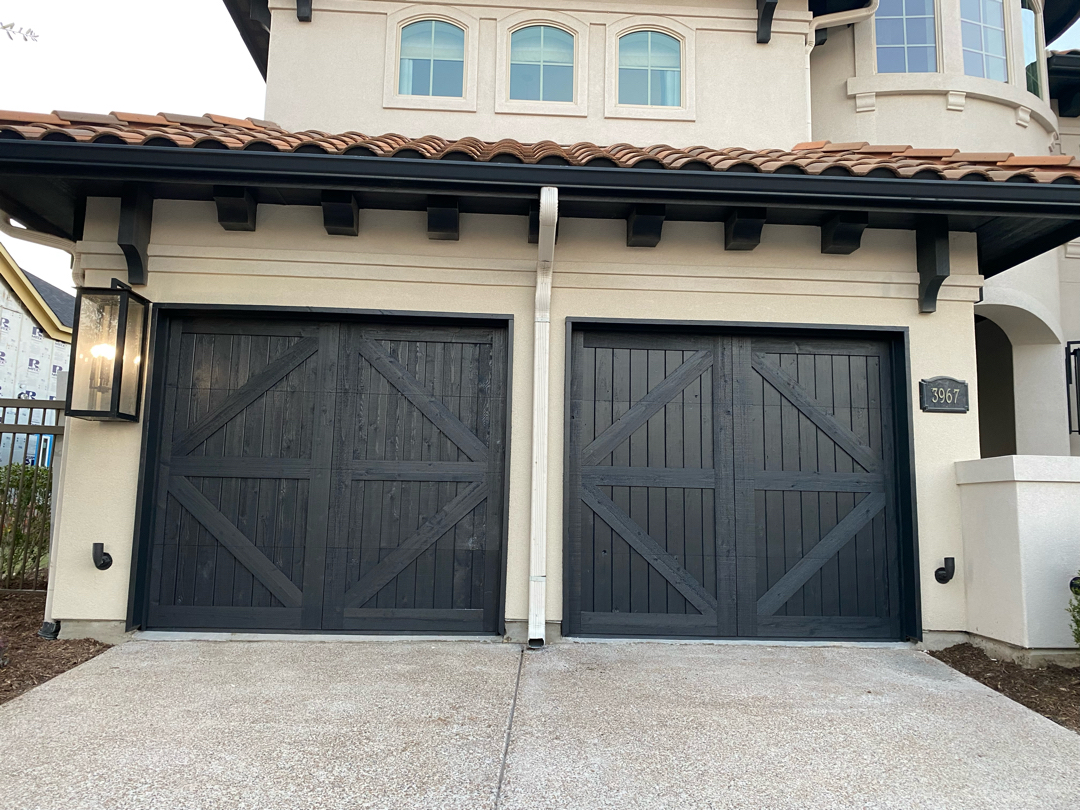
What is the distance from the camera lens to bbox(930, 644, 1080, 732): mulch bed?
3770mm

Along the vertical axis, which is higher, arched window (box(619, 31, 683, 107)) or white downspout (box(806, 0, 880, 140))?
white downspout (box(806, 0, 880, 140))

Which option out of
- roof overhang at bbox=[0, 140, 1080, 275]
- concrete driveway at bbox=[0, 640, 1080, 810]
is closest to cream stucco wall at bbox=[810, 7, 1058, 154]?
roof overhang at bbox=[0, 140, 1080, 275]

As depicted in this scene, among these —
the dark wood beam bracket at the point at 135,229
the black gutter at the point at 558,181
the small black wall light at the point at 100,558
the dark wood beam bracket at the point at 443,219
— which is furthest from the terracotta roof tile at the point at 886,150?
the small black wall light at the point at 100,558

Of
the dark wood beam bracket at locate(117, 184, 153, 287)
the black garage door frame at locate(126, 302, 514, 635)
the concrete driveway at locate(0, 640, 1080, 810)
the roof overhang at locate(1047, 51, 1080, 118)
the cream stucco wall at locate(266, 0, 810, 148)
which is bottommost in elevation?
the concrete driveway at locate(0, 640, 1080, 810)

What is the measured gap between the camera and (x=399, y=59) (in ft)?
21.8

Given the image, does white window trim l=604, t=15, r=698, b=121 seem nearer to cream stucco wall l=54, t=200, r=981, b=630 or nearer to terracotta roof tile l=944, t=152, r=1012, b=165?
cream stucco wall l=54, t=200, r=981, b=630

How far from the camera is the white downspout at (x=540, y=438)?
4789 mm

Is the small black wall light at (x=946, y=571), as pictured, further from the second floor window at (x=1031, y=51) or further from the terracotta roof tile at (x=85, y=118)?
the terracotta roof tile at (x=85, y=118)

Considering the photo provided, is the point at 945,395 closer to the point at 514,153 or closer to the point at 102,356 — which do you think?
the point at 514,153

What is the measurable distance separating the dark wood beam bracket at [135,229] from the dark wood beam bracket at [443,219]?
1.96 meters

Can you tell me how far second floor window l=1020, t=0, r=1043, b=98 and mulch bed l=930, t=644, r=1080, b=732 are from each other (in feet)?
20.8

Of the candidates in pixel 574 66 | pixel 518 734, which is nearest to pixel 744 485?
pixel 518 734

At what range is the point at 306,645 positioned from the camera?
4.70 metres

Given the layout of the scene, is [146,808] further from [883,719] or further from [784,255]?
[784,255]
